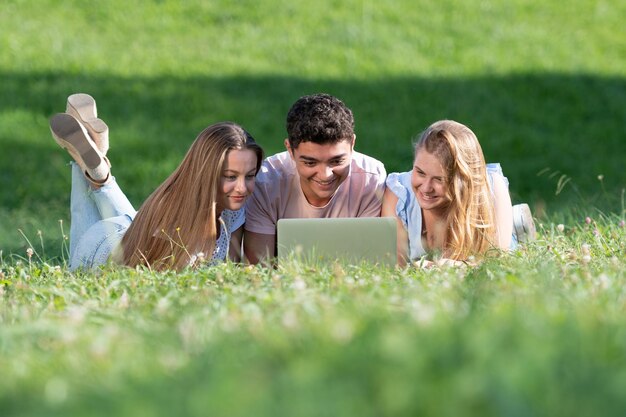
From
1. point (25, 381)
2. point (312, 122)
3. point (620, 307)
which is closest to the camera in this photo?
point (25, 381)

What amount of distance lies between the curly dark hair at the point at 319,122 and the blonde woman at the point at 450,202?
448 millimetres

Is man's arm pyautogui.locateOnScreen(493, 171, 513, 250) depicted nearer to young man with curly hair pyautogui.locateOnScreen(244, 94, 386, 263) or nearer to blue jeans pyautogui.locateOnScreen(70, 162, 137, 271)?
young man with curly hair pyautogui.locateOnScreen(244, 94, 386, 263)

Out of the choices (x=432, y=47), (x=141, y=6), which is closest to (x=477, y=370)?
(x=432, y=47)

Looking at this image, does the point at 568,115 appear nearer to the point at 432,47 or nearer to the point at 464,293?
the point at 432,47

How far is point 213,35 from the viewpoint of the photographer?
1401 centimetres

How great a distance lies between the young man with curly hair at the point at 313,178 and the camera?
5785mm

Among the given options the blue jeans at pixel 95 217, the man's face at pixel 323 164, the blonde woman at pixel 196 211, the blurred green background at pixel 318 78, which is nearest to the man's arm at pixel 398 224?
the man's face at pixel 323 164

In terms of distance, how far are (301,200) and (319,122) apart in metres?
0.69

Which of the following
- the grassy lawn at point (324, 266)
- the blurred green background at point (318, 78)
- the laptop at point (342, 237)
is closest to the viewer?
the grassy lawn at point (324, 266)

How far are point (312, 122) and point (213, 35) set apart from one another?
8.60m

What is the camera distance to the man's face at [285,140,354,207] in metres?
5.79

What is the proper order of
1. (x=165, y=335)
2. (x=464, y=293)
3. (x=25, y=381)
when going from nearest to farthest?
(x=25, y=381)
(x=165, y=335)
(x=464, y=293)

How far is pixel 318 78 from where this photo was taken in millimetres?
13031

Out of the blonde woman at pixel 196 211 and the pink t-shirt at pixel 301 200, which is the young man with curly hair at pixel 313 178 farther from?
the blonde woman at pixel 196 211
